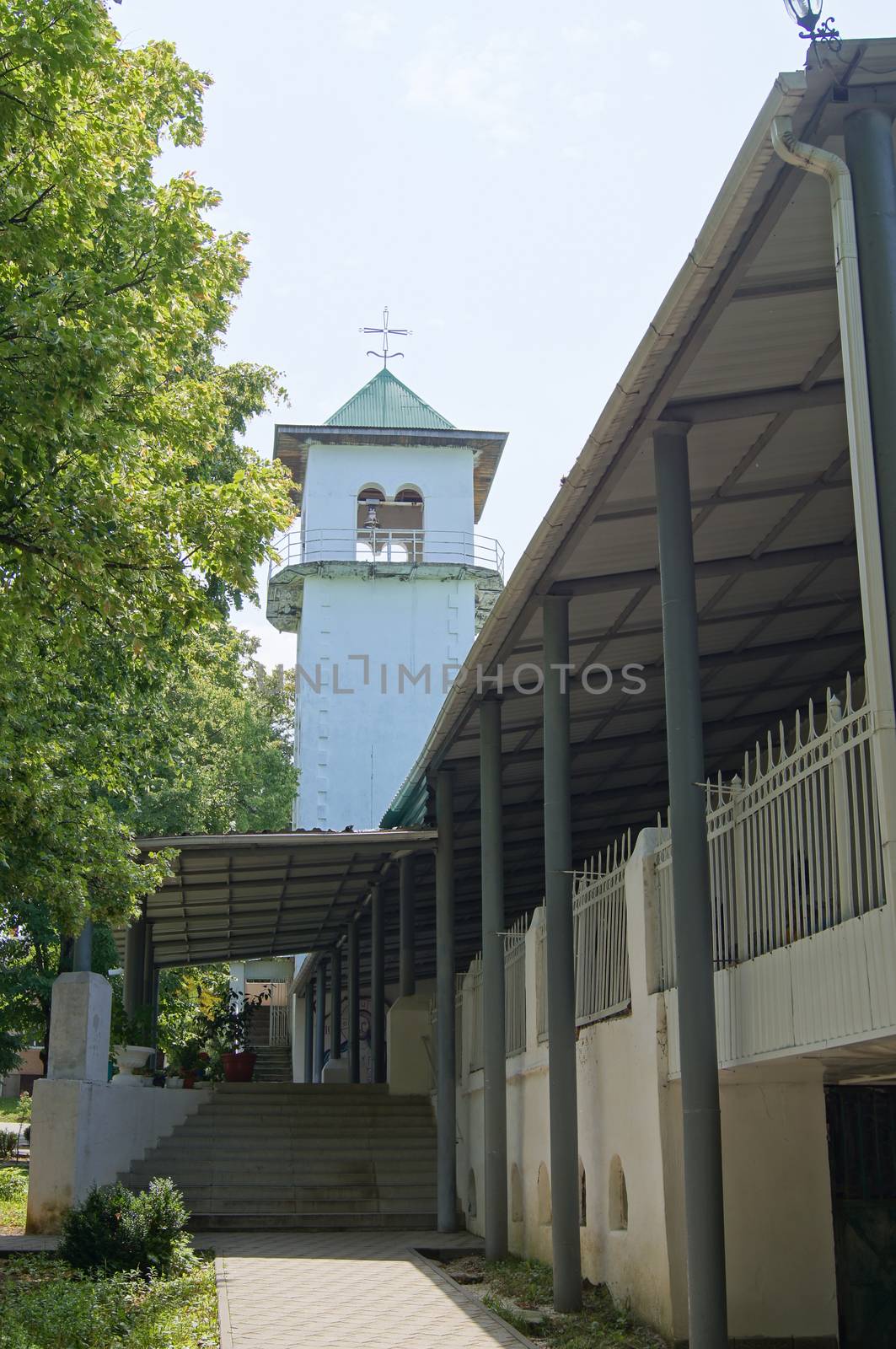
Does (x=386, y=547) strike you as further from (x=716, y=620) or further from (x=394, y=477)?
(x=716, y=620)

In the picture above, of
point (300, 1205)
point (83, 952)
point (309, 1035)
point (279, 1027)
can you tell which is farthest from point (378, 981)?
point (279, 1027)

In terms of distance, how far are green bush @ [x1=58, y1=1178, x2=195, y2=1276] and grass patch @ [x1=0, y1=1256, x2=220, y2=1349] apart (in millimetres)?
171

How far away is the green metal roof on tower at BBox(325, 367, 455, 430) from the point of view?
35406mm

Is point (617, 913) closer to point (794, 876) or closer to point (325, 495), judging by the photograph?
point (794, 876)

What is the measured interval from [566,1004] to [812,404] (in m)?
4.79

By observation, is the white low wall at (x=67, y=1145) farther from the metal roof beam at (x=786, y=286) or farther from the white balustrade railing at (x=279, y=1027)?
the white balustrade railing at (x=279, y=1027)

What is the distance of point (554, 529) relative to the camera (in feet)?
30.1

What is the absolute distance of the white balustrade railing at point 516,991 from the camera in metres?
13.8

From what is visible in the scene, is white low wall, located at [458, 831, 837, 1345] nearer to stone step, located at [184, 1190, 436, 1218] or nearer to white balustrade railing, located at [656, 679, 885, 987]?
white balustrade railing, located at [656, 679, 885, 987]

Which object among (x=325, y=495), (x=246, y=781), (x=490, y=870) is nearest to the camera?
(x=490, y=870)

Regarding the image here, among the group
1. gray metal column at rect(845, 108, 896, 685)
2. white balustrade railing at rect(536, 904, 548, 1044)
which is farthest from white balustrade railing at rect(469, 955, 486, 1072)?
gray metal column at rect(845, 108, 896, 685)

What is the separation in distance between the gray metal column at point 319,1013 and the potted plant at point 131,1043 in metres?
11.7

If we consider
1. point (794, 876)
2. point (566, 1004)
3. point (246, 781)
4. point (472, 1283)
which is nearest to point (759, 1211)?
point (566, 1004)

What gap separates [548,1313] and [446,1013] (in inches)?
218
